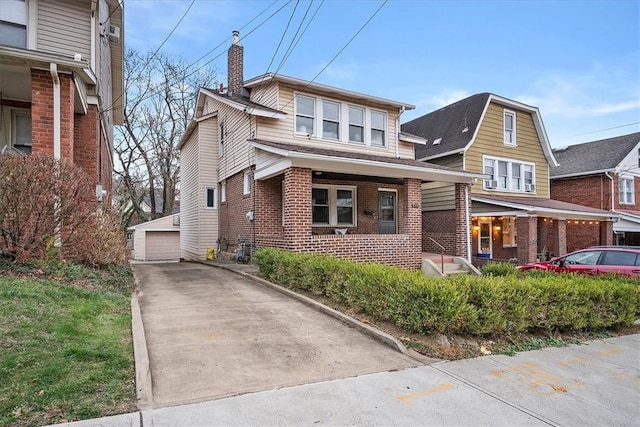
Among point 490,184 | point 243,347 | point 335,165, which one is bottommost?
point 243,347

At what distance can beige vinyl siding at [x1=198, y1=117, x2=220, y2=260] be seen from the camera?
642 inches

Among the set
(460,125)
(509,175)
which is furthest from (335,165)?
(509,175)

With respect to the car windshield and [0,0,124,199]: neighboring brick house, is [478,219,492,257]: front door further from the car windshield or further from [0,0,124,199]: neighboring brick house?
[0,0,124,199]: neighboring brick house

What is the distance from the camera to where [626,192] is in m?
22.3

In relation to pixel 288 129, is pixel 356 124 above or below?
above

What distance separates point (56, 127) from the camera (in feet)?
28.2

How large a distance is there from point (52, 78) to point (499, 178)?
1817cm

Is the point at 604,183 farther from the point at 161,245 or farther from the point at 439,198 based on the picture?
the point at 161,245

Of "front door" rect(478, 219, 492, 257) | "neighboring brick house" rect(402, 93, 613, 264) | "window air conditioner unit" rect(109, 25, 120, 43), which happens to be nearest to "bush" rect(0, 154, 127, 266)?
"window air conditioner unit" rect(109, 25, 120, 43)

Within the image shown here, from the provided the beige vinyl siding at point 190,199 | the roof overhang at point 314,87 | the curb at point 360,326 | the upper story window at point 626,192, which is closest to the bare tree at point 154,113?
the beige vinyl siding at point 190,199

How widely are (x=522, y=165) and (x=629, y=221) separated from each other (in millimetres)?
6624

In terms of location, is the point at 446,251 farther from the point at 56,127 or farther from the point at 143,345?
the point at 56,127

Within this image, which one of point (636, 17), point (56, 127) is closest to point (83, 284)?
point (56, 127)

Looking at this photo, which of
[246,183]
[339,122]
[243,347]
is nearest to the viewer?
[243,347]
